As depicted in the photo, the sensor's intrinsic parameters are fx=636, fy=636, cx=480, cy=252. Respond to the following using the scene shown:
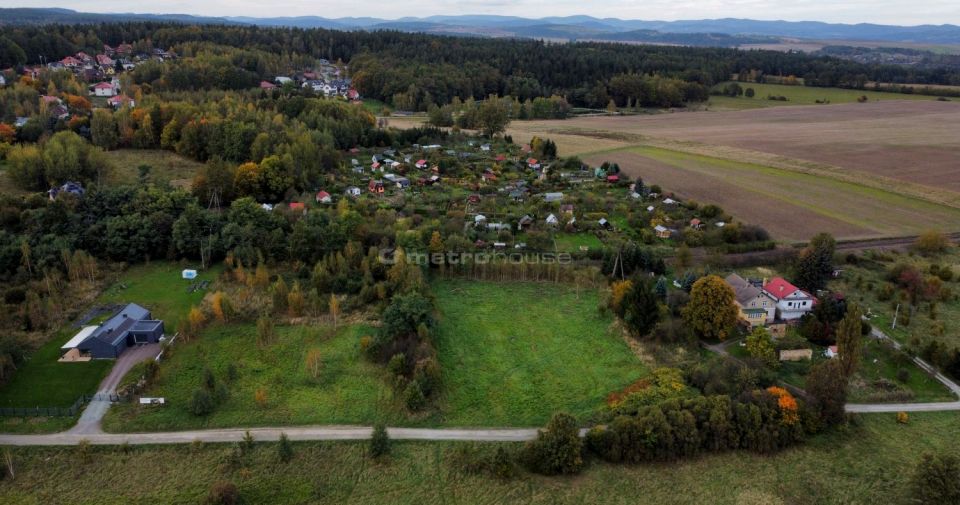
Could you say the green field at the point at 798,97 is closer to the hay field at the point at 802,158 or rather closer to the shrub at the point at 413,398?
the hay field at the point at 802,158

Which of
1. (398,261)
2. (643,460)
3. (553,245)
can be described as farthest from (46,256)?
(643,460)

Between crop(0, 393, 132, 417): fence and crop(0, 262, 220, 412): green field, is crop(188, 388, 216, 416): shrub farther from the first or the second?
crop(0, 262, 220, 412): green field

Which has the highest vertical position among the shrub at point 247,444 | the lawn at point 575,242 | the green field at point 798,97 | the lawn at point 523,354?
the green field at point 798,97

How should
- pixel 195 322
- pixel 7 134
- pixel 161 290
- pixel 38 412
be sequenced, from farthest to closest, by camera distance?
1. pixel 7 134
2. pixel 161 290
3. pixel 195 322
4. pixel 38 412

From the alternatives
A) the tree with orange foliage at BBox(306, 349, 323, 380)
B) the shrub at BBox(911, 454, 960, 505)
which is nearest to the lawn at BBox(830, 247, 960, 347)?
the shrub at BBox(911, 454, 960, 505)

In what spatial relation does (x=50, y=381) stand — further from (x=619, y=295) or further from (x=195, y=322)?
(x=619, y=295)

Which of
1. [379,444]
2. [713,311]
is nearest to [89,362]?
[379,444]

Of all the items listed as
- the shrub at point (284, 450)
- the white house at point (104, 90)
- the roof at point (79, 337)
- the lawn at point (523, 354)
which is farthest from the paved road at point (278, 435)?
the white house at point (104, 90)
